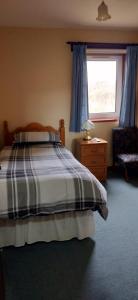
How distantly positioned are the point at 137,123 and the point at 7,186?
3028 millimetres

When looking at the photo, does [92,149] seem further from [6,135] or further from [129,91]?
[6,135]

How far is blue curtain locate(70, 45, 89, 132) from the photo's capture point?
13.3ft

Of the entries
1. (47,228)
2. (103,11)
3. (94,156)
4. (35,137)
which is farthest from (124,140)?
(47,228)

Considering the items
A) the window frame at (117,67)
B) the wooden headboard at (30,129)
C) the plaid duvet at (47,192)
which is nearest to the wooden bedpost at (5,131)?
the wooden headboard at (30,129)

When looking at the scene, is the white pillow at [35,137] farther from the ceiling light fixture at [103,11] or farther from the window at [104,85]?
the ceiling light fixture at [103,11]

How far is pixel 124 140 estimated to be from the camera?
4438 millimetres

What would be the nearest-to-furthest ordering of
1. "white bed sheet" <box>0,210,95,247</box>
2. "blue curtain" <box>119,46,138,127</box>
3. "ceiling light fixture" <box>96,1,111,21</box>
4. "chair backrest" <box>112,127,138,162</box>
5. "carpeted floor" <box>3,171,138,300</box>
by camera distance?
1. "carpeted floor" <box>3,171,138,300</box>
2. "white bed sheet" <box>0,210,95,247</box>
3. "ceiling light fixture" <box>96,1,111,21</box>
4. "blue curtain" <box>119,46,138,127</box>
5. "chair backrest" <box>112,127,138,162</box>

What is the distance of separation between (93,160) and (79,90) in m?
1.16

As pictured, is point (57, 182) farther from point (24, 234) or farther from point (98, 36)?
point (98, 36)

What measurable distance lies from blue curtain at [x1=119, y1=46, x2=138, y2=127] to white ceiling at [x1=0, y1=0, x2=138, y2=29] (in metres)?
0.44

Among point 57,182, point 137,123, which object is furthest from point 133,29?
point 57,182

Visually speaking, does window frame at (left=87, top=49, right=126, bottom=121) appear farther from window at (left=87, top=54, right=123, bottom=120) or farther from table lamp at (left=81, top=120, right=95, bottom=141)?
table lamp at (left=81, top=120, right=95, bottom=141)

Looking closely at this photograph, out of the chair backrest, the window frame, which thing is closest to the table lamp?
the window frame

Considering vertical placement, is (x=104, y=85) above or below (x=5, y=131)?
above
